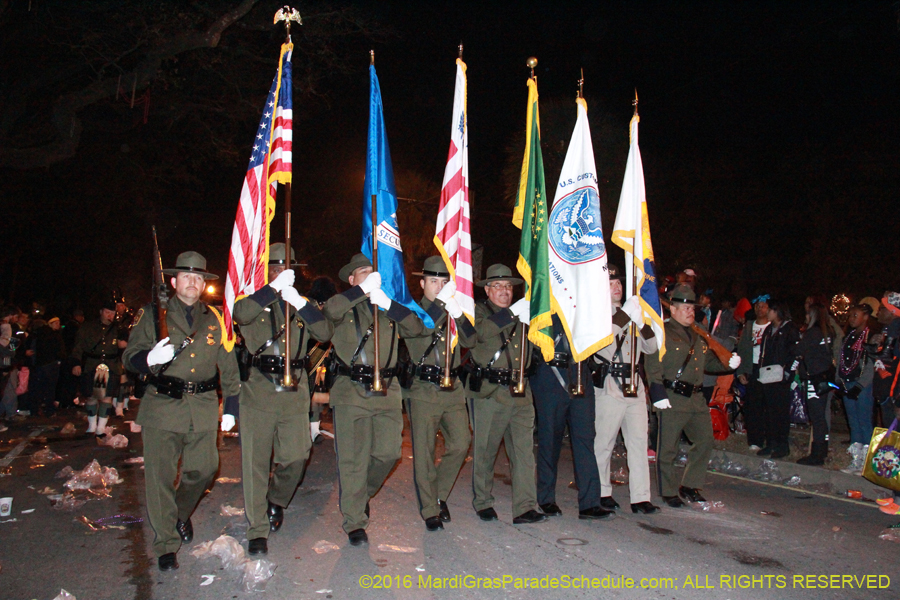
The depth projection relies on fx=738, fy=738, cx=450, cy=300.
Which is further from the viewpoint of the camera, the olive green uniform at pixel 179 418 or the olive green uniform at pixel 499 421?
the olive green uniform at pixel 499 421

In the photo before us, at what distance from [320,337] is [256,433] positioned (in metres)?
0.86

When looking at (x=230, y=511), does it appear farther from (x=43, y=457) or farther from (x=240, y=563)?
(x=43, y=457)

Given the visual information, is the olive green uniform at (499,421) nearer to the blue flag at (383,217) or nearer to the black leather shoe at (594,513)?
the black leather shoe at (594,513)

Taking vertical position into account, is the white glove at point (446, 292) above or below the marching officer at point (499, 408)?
above

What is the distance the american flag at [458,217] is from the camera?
6.46 meters

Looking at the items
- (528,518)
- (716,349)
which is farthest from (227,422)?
(716,349)

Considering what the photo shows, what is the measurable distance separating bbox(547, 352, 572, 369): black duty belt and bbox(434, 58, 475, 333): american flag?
87cm

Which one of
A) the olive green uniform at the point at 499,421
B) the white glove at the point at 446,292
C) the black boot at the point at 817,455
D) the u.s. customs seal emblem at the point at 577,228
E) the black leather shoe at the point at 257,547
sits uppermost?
the u.s. customs seal emblem at the point at 577,228

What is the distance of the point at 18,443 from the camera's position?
33.9 ft

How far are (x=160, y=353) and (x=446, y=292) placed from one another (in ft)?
7.58

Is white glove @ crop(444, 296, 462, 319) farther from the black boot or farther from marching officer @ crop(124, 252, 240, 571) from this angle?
the black boot

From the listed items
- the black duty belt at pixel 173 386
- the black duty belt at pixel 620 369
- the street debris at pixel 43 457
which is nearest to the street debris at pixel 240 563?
the black duty belt at pixel 173 386

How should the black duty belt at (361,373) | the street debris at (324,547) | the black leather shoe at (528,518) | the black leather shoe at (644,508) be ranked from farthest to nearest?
the black leather shoe at (644,508), the black leather shoe at (528,518), the black duty belt at (361,373), the street debris at (324,547)

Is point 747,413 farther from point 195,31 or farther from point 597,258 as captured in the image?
point 195,31
